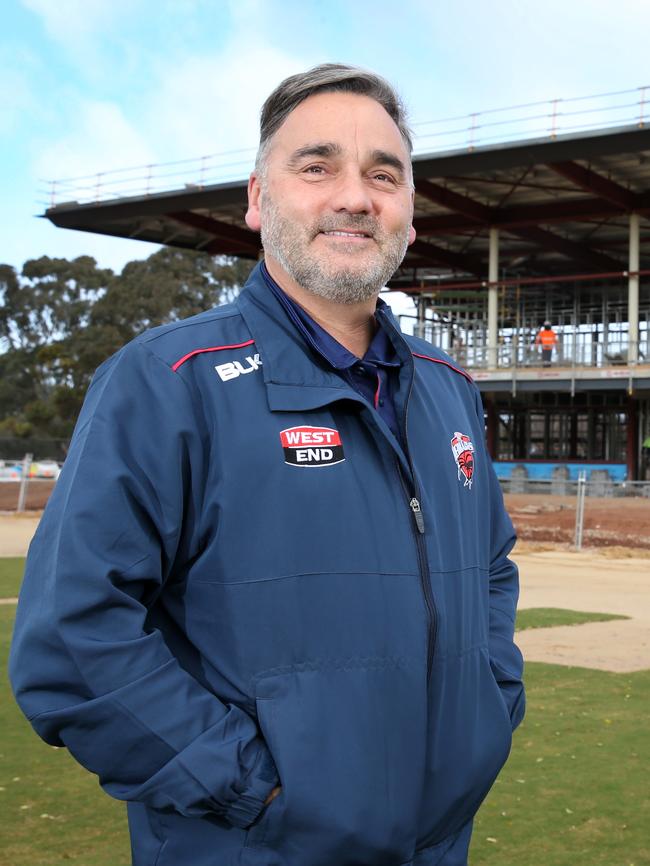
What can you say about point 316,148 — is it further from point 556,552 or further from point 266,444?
point 556,552

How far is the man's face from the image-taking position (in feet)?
8.43

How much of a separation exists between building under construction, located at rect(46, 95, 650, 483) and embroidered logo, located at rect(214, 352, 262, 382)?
3333 cm

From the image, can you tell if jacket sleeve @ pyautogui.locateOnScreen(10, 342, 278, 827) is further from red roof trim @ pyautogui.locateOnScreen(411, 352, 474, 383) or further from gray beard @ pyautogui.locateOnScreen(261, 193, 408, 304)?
red roof trim @ pyautogui.locateOnScreen(411, 352, 474, 383)

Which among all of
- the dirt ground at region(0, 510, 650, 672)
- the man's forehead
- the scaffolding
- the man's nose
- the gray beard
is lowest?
the dirt ground at region(0, 510, 650, 672)

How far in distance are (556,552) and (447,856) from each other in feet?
66.8

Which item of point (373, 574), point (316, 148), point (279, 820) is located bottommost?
point (279, 820)

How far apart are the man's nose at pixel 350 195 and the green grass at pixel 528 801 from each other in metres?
3.20

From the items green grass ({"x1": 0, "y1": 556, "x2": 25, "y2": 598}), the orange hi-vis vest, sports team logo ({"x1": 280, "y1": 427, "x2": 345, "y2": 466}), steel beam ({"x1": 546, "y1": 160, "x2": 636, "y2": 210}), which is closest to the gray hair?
sports team logo ({"x1": 280, "y1": 427, "x2": 345, "y2": 466})

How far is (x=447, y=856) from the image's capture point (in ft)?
8.01

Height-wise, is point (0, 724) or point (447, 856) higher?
point (447, 856)

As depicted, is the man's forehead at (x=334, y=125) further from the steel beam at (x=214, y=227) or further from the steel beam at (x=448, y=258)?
the steel beam at (x=214, y=227)

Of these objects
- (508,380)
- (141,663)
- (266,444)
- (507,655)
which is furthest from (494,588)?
(508,380)

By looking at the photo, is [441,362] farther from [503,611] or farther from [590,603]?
[590,603]

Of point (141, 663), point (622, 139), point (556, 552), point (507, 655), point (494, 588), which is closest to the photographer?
point (141, 663)
